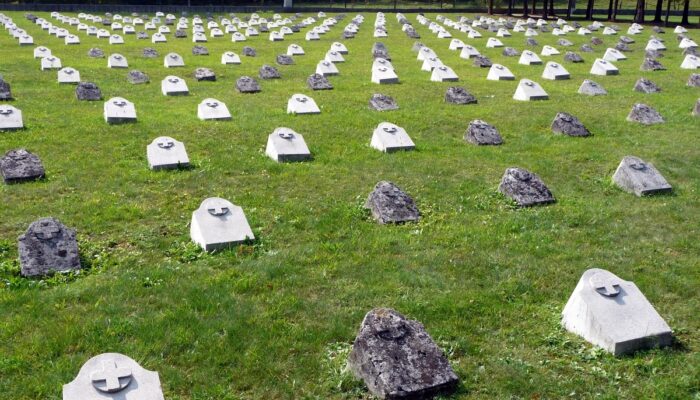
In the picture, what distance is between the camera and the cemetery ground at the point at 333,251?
5.82 meters

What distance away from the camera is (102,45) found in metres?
28.5

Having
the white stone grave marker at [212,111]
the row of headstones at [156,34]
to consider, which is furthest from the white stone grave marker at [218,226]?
the row of headstones at [156,34]

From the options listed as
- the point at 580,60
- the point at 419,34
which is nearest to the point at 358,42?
the point at 419,34

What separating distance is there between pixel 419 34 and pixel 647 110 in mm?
23407

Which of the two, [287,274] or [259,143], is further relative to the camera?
[259,143]

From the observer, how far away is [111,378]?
4836 mm

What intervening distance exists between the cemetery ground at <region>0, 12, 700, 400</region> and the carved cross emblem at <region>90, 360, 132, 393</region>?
2.11ft

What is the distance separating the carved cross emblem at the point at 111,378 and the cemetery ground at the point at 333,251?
64 centimetres

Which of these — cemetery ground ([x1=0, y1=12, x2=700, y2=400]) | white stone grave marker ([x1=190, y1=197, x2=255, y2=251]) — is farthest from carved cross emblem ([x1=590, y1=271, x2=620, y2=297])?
white stone grave marker ([x1=190, y1=197, x2=255, y2=251])

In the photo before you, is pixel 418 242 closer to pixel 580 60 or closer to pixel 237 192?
pixel 237 192

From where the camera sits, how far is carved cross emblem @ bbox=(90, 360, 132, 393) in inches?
188

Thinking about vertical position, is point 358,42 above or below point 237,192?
below

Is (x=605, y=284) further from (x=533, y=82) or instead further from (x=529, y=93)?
(x=533, y=82)

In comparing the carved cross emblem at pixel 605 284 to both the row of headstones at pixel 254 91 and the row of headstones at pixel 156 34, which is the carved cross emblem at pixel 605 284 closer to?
the row of headstones at pixel 254 91
